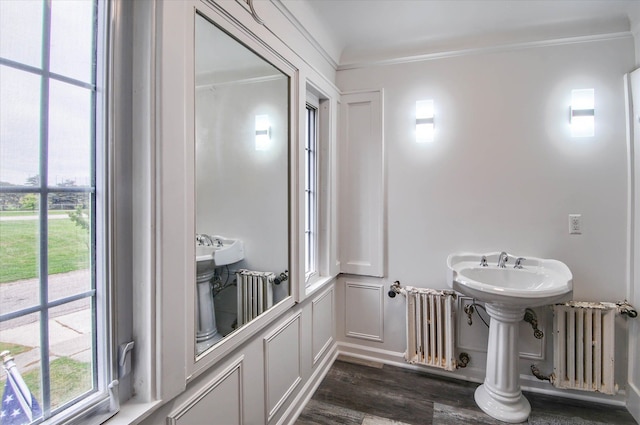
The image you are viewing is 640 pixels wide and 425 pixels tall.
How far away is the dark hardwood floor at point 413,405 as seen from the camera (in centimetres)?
195

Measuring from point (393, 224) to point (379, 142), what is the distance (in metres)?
0.71

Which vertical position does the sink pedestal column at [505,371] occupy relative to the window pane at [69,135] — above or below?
below

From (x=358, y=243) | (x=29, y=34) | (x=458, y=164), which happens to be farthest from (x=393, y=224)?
(x=29, y=34)

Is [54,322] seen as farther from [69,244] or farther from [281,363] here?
[281,363]

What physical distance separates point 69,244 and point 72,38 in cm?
57

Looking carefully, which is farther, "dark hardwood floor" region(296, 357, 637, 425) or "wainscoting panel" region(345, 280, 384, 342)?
"wainscoting panel" region(345, 280, 384, 342)

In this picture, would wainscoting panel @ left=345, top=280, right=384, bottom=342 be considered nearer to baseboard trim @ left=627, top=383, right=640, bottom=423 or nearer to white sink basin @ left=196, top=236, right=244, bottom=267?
white sink basin @ left=196, top=236, right=244, bottom=267

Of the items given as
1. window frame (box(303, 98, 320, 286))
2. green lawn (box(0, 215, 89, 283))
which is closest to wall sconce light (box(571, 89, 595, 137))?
window frame (box(303, 98, 320, 286))

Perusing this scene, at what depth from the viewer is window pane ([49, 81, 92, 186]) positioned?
790 millimetres

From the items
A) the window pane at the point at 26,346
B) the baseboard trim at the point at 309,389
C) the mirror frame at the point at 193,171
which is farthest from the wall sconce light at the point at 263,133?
the baseboard trim at the point at 309,389

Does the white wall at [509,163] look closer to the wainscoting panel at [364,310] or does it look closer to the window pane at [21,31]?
the wainscoting panel at [364,310]

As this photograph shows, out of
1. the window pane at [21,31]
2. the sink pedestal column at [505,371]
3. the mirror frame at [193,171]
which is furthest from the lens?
the sink pedestal column at [505,371]

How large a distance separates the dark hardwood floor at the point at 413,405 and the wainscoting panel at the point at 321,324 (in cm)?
24

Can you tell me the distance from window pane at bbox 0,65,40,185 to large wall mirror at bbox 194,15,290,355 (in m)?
0.50
